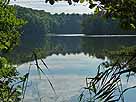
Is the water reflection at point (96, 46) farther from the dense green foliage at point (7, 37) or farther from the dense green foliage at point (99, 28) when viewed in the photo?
the dense green foliage at point (99, 28)

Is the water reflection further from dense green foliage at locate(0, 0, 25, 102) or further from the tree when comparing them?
the tree

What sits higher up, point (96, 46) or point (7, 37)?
point (7, 37)

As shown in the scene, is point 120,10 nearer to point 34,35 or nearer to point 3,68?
point 3,68

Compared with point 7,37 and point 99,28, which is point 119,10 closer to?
point 7,37

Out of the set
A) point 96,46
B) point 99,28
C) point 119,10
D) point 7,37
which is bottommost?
point 99,28

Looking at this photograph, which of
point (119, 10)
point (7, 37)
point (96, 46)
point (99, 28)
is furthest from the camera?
point (99, 28)

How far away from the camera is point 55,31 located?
433 feet

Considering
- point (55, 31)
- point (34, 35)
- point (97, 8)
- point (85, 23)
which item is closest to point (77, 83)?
point (97, 8)

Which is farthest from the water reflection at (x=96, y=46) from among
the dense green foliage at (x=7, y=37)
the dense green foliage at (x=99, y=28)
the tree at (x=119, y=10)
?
the tree at (x=119, y=10)

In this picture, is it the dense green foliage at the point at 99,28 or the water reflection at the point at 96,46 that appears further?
the dense green foliage at the point at 99,28

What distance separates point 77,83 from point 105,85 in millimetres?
16319

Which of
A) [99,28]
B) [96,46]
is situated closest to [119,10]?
[96,46]

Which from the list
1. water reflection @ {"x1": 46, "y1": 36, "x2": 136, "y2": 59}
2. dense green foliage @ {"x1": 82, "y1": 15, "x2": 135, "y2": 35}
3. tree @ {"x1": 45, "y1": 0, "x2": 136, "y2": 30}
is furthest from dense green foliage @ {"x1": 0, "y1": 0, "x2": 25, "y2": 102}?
dense green foliage @ {"x1": 82, "y1": 15, "x2": 135, "y2": 35}

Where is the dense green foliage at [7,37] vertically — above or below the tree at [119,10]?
below
